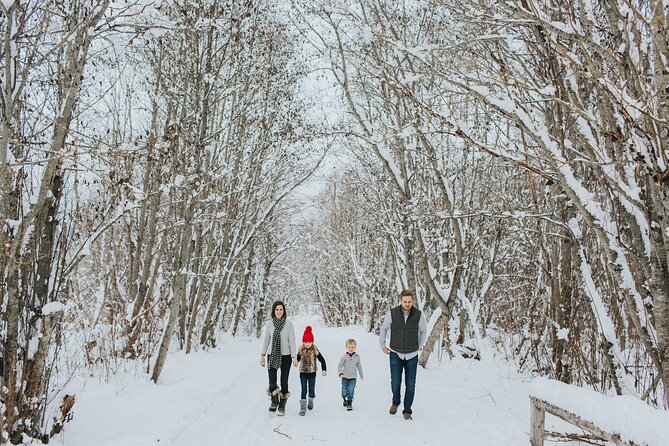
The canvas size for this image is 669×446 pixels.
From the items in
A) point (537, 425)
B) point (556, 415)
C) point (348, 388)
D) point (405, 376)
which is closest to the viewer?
point (556, 415)

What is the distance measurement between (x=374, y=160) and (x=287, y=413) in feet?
29.5

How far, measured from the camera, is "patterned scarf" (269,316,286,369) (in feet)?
23.9

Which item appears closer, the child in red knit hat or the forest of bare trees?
the forest of bare trees

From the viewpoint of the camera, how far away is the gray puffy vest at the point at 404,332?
7039 mm

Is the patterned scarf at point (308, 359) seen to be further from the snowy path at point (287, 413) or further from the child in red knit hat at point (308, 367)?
the snowy path at point (287, 413)

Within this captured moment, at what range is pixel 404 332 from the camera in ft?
23.3

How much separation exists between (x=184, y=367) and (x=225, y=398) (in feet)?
10.6

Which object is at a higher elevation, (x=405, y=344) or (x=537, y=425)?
(x=405, y=344)

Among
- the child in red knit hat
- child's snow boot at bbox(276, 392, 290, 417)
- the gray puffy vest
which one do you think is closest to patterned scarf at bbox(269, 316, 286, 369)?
the child in red knit hat

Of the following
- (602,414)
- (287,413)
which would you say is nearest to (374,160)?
(287,413)

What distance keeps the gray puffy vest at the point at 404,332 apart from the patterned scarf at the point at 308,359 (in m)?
1.30

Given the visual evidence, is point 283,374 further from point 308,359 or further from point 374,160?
point 374,160

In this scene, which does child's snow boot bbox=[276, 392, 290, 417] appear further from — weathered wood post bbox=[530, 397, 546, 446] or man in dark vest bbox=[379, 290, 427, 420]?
weathered wood post bbox=[530, 397, 546, 446]

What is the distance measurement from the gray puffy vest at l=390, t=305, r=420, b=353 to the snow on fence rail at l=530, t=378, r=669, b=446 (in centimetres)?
242
